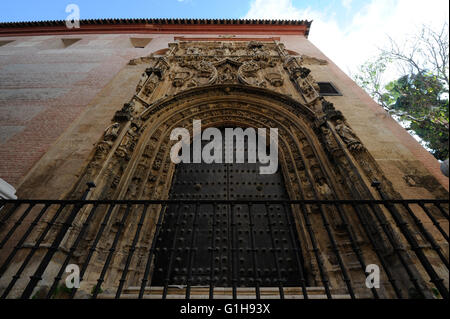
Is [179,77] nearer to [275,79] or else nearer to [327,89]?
[275,79]

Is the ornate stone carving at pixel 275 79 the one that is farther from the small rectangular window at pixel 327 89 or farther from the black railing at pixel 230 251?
the black railing at pixel 230 251

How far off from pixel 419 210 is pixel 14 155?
300 inches

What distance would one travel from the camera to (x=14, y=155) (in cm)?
423

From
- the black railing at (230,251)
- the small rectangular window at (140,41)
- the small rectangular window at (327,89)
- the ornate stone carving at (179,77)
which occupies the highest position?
the small rectangular window at (140,41)

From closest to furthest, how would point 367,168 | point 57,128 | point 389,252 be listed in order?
point 389,252 → point 367,168 → point 57,128

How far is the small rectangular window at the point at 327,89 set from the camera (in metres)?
6.07

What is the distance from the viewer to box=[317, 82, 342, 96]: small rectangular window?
19.9ft

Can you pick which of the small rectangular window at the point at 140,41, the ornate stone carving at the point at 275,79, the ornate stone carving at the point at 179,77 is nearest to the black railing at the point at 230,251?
the ornate stone carving at the point at 275,79

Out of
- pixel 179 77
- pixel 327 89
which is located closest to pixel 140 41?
pixel 179 77

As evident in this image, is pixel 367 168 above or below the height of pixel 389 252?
above
